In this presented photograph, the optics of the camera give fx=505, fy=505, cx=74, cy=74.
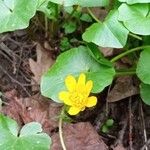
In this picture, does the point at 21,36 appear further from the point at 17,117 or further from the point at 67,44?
the point at 17,117

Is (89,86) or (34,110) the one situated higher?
(89,86)

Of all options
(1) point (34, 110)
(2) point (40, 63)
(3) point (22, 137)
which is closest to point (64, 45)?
(2) point (40, 63)

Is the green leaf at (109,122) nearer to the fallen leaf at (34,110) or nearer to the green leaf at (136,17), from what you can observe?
the fallen leaf at (34,110)

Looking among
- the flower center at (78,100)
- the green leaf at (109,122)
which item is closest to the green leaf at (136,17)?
the flower center at (78,100)

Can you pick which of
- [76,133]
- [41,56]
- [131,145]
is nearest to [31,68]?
[41,56]

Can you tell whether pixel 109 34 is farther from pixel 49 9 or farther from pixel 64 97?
pixel 49 9

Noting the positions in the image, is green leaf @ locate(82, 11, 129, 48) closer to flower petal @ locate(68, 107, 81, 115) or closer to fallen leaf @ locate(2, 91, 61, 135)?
flower petal @ locate(68, 107, 81, 115)
